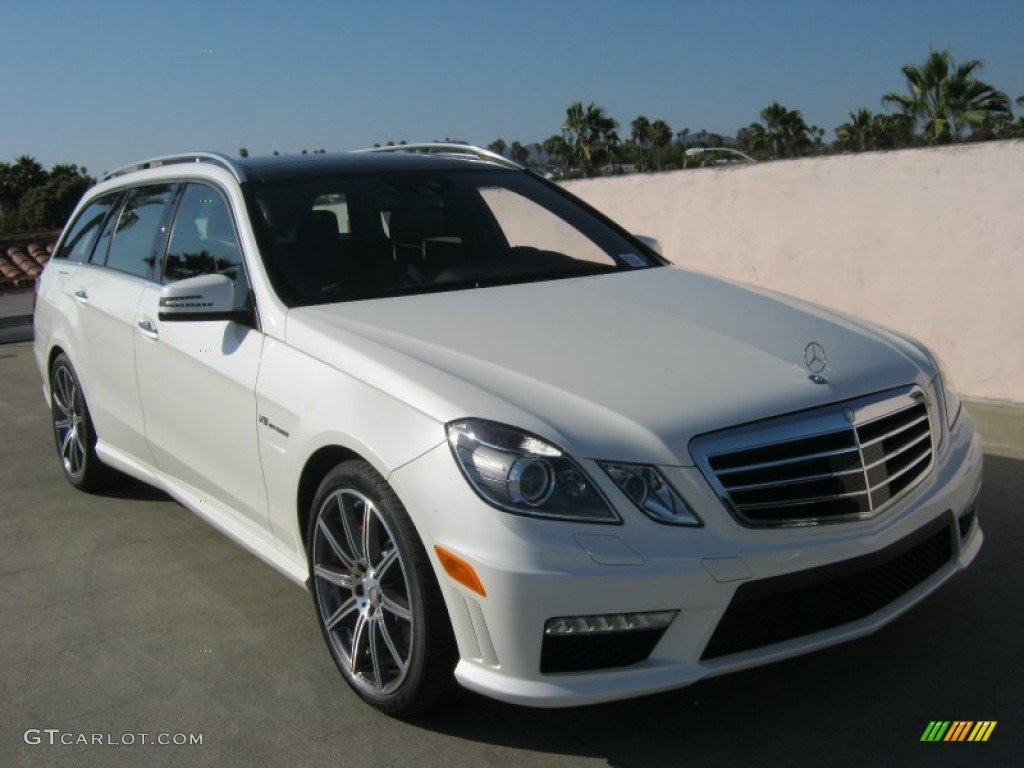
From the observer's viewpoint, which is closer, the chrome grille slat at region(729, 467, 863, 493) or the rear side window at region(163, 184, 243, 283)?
the chrome grille slat at region(729, 467, 863, 493)

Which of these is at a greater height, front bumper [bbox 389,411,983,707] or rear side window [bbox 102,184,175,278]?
rear side window [bbox 102,184,175,278]

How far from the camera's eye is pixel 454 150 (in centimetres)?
554

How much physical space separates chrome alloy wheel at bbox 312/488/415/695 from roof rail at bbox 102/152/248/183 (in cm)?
169

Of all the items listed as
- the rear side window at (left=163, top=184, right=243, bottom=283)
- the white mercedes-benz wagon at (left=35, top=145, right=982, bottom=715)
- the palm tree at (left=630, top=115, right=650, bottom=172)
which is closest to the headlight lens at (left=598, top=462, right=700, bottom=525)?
the white mercedes-benz wagon at (left=35, top=145, right=982, bottom=715)

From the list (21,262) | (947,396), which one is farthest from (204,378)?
(21,262)

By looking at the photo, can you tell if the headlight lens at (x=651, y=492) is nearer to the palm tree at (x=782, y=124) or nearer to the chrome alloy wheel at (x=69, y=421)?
the chrome alloy wheel at (x=69, y=421)

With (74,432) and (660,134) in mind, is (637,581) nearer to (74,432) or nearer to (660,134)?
(74,432)

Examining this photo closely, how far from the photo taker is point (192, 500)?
179 inches

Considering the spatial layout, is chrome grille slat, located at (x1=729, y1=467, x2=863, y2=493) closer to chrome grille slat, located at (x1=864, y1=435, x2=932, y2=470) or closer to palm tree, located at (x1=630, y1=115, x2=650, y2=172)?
A: chrome grille slat, located at (x1=864, y1=435, x2=932, y2=470)

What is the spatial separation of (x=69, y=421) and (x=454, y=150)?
8.46 feet

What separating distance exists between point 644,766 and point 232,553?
8.42 feet

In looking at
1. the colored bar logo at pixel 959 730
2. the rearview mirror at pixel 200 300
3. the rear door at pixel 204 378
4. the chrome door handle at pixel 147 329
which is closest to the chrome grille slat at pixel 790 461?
the colored bar logo at pixel 959 730

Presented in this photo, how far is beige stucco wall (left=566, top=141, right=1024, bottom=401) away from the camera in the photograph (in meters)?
6.46

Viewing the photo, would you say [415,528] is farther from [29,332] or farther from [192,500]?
[29,332]
